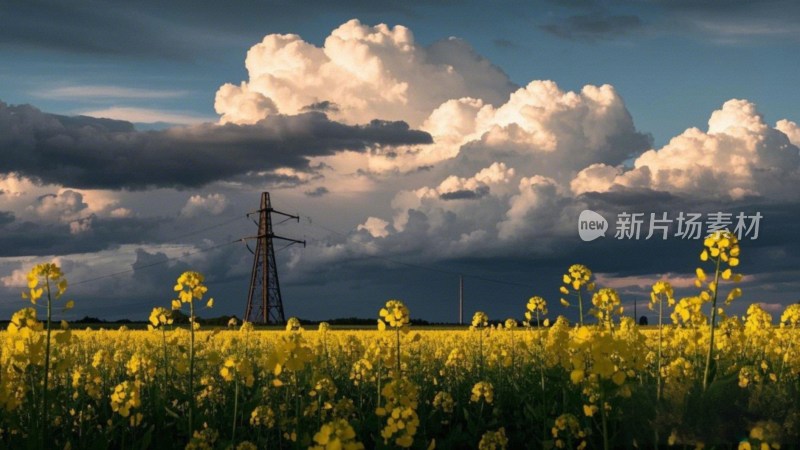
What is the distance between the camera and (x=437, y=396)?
30.0 ft

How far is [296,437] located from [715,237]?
13.4 ft

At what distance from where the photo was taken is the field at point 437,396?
19.7ft

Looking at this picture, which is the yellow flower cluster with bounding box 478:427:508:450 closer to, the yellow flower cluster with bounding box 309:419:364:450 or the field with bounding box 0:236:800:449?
the field with bounding box 0:236:800:449

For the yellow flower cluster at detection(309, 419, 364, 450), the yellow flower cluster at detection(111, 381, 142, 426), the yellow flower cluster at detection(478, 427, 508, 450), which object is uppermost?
the yellow flower cluster at detection(309, 419, 364, 450)

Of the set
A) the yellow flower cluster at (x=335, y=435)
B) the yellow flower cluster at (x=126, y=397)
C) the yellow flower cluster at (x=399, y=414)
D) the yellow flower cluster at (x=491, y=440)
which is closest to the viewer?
the yellow flower cluster at (x=335, y=435)

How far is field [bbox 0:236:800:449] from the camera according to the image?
602 centimetres

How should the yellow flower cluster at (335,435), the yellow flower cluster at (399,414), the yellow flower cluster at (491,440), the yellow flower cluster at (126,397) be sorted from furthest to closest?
1. the yellow flower cluster at (126,397)
2. the yellow flower cluster at (491,440)
3. the yellow flower cluster at (399,414)
4. the yellow flower cluster at (335,435)

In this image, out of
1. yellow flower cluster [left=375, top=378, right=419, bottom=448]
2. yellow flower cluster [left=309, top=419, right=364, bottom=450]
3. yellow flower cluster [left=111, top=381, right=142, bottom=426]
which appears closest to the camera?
yellow flower cluster [left=309, top=419, right=364, bottom=450]

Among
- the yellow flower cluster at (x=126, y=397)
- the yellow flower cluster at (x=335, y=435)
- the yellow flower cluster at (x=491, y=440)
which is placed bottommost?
the yellow flower cluster at (x=491, y=440)

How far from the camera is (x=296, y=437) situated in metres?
6.06

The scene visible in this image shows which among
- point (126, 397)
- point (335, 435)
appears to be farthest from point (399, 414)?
point (126, 397)

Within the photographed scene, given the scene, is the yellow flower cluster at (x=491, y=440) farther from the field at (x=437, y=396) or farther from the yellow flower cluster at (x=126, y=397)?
the yellow flower cluster at (x=126, y=397)

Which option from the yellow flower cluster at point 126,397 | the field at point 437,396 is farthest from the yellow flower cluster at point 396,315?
the yellow flower cluster at point 126,397

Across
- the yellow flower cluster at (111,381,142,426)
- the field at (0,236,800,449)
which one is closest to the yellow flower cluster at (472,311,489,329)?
the field at (0,236,800,449)
